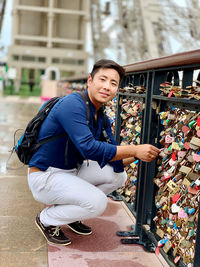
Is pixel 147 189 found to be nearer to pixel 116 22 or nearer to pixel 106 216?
pixel 106 216

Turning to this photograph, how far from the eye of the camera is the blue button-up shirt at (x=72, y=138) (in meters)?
2.83

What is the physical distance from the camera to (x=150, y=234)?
306 cm

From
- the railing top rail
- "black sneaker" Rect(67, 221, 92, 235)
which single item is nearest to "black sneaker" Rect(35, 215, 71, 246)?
"black sneaker" Rect(67, 221, 92, 235)

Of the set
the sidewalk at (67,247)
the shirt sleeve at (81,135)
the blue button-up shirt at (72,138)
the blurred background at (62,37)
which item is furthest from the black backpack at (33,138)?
the blurred background at (62,37)

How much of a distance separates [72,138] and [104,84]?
17.2 inches

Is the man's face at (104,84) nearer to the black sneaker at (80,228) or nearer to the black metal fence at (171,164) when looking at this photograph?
the black metal fence at (171,164)

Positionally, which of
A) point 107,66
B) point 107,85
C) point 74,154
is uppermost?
point 107,66

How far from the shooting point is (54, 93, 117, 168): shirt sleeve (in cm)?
282

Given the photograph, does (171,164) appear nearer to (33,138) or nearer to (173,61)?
(173,61)

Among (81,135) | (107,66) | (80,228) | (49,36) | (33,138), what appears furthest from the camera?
(49,36)

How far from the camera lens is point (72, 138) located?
9.36 ft

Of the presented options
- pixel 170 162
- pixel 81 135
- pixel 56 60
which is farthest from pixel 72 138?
pixel 56 60

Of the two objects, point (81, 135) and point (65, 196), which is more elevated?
point (81, 135)

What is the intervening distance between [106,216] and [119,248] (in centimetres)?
68
